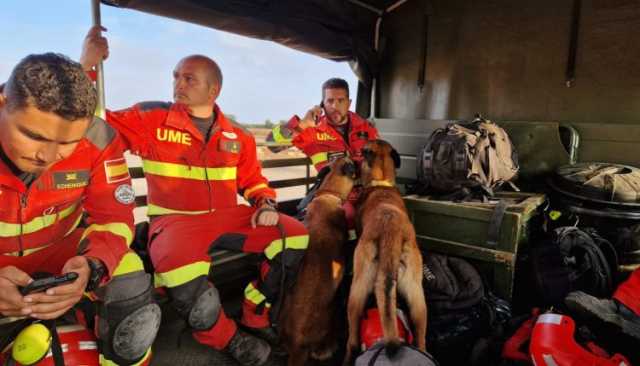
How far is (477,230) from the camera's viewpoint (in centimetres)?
253

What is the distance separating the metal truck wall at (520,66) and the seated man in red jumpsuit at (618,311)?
2.02 metres

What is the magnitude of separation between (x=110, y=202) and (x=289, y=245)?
3.04 ft

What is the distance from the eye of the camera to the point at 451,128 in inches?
120

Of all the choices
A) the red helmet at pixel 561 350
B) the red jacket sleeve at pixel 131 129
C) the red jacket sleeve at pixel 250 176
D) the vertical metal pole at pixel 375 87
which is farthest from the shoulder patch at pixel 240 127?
the vertical metal pole at pixel 375 87

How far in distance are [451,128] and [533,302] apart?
4.54 feet

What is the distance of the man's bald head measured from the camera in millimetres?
2276

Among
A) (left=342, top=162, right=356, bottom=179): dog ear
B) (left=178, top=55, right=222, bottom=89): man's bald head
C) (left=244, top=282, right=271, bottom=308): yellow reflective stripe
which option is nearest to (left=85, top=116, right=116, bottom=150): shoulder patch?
(left=178, top=55, right=222, bottom=89): man's bald head

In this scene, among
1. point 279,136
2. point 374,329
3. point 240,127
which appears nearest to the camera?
point 374,329

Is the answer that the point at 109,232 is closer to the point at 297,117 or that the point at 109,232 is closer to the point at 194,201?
→ the point at 194,201

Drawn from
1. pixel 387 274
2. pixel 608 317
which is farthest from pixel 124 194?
pixel 608 317

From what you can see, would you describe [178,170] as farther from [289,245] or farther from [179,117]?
[289,245]

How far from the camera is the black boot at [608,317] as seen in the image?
181 centimetres

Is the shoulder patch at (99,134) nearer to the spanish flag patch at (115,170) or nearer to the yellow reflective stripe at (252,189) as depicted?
the spanish flag patch at (115,170)

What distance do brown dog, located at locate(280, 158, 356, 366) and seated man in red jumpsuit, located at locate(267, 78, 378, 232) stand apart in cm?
112
